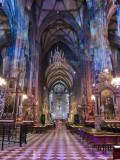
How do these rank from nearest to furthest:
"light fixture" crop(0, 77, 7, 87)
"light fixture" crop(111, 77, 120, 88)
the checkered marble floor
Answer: the checkered marble floor, "light fixture" crop(111, 77, 120, 88), "light fixture" crop(0, 77, 7, 87)

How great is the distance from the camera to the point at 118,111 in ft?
54.5

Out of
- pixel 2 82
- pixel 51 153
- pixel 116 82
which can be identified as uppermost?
pixel 2 82

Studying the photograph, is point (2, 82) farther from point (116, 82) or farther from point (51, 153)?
point (51, 153)

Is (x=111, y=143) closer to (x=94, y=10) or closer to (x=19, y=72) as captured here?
(x=19, y=72)

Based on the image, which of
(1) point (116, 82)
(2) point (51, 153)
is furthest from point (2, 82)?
(2) point (51, 153)

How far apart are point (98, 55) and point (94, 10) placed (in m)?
5.93

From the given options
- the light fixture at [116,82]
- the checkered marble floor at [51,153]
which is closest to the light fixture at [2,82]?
the checkered marble floor at [51,153]

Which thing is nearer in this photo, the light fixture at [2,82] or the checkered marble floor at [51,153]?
the checkered marble floor at [51,153]

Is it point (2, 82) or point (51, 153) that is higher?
point (2, 82)

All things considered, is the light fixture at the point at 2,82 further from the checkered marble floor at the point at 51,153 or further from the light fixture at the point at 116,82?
the light fixture at the point at 116,82

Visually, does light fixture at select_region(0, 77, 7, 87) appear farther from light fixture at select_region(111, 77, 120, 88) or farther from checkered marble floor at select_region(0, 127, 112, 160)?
light fixture at select_region(111, 77, 120, 88)

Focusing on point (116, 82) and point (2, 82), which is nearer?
point (116, 82)

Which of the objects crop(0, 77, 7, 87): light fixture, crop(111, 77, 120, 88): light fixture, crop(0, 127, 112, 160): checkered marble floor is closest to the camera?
crop(0, 127, 112, 160): checkered marble floor

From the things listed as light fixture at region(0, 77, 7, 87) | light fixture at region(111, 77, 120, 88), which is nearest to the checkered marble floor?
light fixture at region(111, 77, 120, 88)
